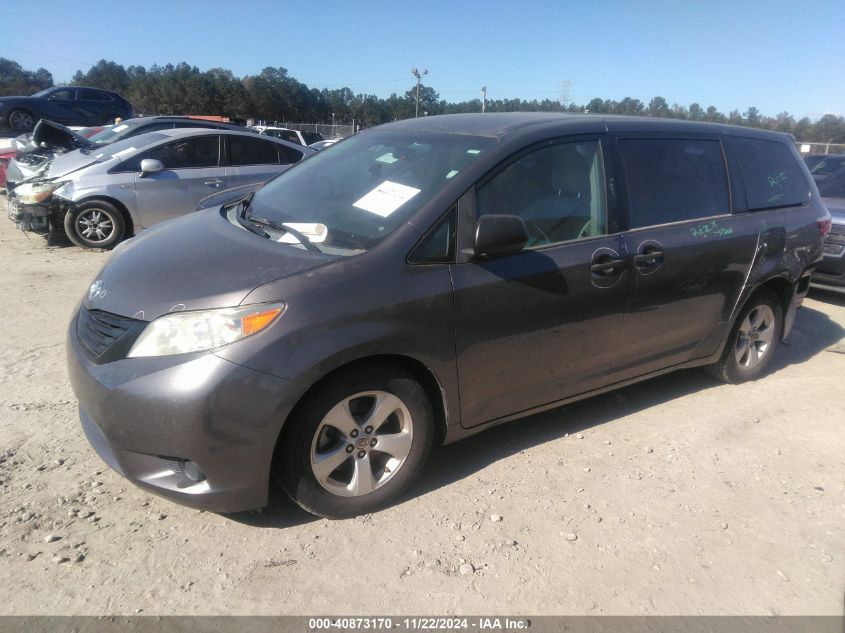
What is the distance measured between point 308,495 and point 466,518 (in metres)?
0.76

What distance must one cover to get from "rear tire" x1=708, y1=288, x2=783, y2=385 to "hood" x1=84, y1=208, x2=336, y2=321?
10.4ft

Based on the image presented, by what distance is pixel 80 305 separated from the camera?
2.97 metres

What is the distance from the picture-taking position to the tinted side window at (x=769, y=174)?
4.17 m

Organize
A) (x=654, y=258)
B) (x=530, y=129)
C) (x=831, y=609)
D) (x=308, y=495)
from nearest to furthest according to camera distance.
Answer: (x=831, y=609) → (x=308, y=495) → (x=530, y=129) → (x=654, y=258)

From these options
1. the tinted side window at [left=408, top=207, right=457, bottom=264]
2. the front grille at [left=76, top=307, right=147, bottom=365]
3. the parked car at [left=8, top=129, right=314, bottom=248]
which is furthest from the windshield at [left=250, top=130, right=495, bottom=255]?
the parked car at [left=8, top=129, right=314, bottom=248]

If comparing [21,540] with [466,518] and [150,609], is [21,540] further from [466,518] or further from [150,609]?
[466,518]

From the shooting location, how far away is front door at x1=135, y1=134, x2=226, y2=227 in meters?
7.67

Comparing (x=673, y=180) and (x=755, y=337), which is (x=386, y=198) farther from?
(x=755, y=337)

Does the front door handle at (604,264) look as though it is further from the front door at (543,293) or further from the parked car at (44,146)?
the parked car at (44,146)

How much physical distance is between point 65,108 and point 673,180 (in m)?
20.4

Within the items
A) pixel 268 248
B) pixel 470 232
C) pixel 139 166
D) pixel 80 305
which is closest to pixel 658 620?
pixel 470 232

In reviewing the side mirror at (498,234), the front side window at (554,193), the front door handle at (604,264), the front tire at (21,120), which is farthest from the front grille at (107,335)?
the front tire at (21,120)

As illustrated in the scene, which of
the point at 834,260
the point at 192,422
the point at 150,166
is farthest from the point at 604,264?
the point at 150,166

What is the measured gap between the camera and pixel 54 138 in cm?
901
